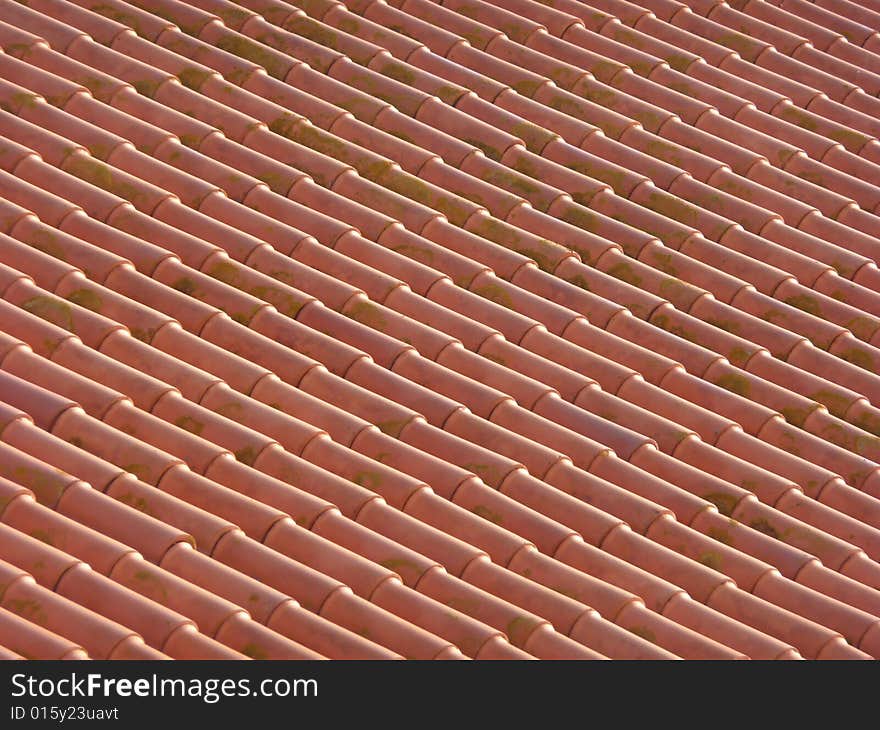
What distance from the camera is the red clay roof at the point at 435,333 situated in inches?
270

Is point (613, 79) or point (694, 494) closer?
point (694, 494)

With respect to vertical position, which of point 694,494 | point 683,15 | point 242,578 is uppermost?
point 683,15

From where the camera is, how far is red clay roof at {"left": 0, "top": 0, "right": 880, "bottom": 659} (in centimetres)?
685

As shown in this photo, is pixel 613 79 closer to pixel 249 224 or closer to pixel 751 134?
pixel 751 134

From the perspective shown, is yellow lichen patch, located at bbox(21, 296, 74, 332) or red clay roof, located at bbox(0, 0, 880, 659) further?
yellow lichen patch, located at bbox(21, 296, 74, 332)

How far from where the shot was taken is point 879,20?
11734mm

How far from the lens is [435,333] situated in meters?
8.37

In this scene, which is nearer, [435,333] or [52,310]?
[52,310]

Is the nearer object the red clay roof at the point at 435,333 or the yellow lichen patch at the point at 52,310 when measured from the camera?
the red clay roof at the point at 435,333
